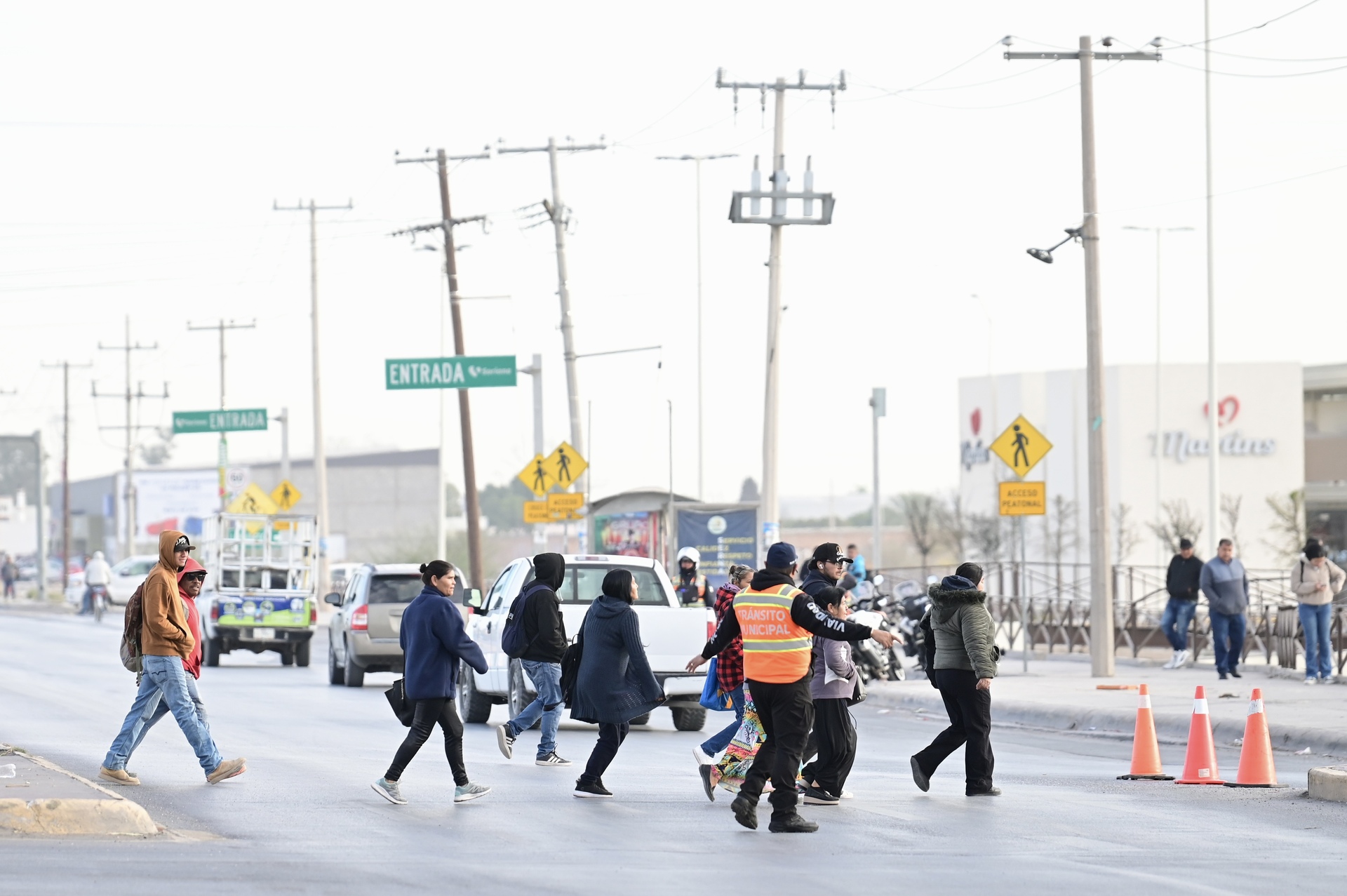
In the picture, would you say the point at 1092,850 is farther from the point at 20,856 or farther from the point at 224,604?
the point at 224,604

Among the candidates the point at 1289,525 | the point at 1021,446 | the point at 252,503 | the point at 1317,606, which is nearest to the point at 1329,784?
the point at 1317,606

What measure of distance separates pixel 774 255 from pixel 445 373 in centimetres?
995

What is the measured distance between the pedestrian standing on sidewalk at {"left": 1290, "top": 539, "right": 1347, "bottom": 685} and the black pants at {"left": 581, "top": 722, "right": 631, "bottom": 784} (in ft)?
43.1

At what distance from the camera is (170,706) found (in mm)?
14211

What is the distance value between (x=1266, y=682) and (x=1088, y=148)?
7.60 m

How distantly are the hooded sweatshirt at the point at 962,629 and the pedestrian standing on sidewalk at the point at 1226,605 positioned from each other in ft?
42.5

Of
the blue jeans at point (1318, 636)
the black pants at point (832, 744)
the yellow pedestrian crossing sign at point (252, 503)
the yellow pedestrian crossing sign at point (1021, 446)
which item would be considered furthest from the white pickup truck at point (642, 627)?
the yellow pedestrian crossing sign at point (252, 503)

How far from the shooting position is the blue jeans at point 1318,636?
980 inches

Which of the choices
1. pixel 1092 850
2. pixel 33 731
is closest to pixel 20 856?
pixel 1092 850

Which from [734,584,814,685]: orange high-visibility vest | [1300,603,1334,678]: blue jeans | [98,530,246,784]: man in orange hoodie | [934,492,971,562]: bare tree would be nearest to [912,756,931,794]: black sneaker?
[734,584,814,685]: orange high-visibility vest

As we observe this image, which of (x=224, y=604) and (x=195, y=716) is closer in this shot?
(x=195, y=716)

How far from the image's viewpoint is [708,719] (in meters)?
22.9

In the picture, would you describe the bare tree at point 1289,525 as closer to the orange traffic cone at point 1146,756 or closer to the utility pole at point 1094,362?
the utility pole at point 1094,362

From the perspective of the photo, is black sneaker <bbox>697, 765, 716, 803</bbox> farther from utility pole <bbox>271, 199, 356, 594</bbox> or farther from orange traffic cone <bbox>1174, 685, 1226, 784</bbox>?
utility pole <bbox>271, 199, 356, 594</bbox>
